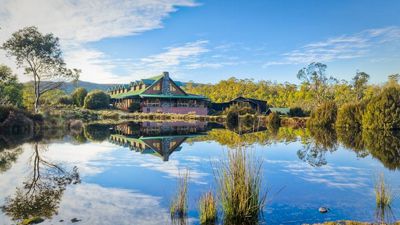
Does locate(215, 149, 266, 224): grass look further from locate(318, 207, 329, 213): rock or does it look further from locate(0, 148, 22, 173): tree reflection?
locate(0, 148, 22, 173): tree reflection

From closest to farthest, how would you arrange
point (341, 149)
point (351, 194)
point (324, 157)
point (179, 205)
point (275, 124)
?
point (179, 205) → point (351, 194) → point (324, 157) → point (341, 149) → point (275, 124)

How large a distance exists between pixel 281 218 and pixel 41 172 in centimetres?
844

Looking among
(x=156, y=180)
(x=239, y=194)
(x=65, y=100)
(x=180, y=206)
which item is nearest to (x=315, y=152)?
(x=156, y=180)

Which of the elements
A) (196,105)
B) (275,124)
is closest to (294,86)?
(196,105)

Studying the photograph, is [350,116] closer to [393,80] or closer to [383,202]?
[393,80]

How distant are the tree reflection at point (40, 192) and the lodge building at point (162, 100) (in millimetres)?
49549

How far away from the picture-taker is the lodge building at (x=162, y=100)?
2493 inches

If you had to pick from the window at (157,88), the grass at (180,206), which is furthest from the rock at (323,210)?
the window at (157,88)

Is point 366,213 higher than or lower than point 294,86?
lower

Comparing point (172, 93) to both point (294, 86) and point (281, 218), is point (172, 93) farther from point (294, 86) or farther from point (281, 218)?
point (281, 218)

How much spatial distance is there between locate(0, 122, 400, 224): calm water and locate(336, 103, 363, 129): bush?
46.5 ft

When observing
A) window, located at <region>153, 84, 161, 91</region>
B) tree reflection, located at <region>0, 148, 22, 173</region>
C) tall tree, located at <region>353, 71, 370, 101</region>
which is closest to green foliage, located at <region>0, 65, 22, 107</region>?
window, located at <region>153, 84, 161, 91</region>

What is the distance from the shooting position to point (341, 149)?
19.3 m

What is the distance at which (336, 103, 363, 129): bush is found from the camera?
33406 millimetres
